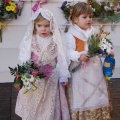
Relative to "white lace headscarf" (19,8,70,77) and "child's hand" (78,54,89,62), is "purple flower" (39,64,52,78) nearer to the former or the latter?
"white lace headscarf" (19,8,70,77)

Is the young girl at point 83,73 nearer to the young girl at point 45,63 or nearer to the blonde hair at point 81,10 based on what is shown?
the blonde hair at point 81,10

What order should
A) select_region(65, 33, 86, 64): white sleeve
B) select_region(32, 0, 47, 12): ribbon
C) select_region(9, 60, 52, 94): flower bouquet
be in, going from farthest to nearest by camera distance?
select_region(32, 0, 47, 12): ribbon
select_region(65, 33, 86, 64): white sleeve
select_region(9, 60, 52, 94): flower bouquet

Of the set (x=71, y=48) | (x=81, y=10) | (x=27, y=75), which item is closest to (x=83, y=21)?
(x=81, y=10)

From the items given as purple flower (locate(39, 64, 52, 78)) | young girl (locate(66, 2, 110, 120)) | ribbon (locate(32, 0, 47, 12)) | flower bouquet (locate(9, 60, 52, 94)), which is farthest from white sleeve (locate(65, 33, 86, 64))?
ribbon (locate(32, 0, 47, 12))

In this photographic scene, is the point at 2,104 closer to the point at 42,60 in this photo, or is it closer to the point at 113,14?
the point at 42,60

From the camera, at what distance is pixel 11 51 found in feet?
19.2

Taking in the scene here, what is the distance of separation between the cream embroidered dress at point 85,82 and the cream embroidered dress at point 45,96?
5.7 inches

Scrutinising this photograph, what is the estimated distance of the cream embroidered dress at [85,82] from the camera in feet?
11.0

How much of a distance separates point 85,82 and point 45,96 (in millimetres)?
465

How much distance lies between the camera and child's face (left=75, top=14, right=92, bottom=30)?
130 inches

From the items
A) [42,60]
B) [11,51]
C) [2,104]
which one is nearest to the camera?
[42,60]

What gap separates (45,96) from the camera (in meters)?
3.41

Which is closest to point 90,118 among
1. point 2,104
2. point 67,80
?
point 67,80

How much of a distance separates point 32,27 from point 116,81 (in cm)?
296
